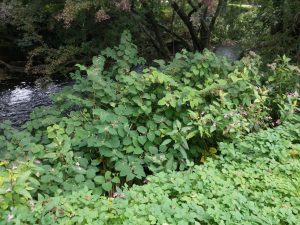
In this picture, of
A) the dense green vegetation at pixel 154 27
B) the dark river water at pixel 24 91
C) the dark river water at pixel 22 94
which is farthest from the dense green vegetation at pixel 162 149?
the dark river water at pixel 22 94

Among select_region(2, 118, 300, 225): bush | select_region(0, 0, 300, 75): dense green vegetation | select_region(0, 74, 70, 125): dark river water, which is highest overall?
select_region(0, 0, 300, 75): dense green vegetation

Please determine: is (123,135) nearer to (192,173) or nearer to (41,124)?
(192,173)

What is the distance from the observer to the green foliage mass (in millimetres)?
2199

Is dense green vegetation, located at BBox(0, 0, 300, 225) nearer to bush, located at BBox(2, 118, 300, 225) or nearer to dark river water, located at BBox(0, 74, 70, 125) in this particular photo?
bush, located at BBox(2, 118, 300, 225)

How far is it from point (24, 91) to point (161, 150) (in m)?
4.97

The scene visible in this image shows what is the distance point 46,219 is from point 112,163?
1127mm

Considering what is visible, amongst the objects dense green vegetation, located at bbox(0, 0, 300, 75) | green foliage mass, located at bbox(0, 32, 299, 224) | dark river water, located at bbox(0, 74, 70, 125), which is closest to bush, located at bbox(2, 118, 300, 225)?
green foliage mass, located at bbox(0, 32, 299, 224)

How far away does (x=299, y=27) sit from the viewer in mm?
5562

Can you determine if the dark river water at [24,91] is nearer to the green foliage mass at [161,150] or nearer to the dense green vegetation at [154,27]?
the dense green vegetation at [154,27]

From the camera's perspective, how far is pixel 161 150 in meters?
3.17

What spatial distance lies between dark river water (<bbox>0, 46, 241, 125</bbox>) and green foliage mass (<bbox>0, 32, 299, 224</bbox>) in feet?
8.47

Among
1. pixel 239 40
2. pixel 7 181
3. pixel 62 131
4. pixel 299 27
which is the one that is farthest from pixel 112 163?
pixel 239 40

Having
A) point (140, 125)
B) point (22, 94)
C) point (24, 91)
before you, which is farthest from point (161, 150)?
point (24, 91)

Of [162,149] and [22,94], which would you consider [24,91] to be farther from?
[162,149]
